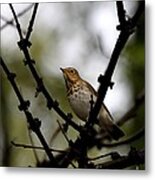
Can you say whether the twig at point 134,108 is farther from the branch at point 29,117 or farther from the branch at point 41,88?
the branch at point 29,117

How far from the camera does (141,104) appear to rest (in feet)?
7.05

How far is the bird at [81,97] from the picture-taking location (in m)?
2.22

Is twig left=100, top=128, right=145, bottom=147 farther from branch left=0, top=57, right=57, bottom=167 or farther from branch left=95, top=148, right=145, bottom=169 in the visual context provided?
branch left=0, top=57, right=57, bottom=167

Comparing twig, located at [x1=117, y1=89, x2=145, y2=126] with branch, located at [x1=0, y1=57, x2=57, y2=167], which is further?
branch, located at [x1=0, y1=57, x2=57, y2=167]

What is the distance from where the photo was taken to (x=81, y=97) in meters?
2.23

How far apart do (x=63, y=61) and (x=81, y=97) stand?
0.17 metres

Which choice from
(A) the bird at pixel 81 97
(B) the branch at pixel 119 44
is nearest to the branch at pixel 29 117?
(A) the bird at pixel 81 97

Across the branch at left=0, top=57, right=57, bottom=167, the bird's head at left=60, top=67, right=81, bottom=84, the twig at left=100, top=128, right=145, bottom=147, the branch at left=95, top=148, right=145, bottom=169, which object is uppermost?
the bird's head at left=60, top=67, right=81, bottom=84

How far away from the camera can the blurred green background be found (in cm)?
217

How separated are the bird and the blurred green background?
0.02m

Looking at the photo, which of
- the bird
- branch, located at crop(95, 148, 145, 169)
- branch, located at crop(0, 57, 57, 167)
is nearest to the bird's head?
the bird

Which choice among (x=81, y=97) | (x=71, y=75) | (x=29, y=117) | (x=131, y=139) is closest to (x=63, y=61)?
(x=71, y=75)

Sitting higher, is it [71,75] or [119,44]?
[119,44]

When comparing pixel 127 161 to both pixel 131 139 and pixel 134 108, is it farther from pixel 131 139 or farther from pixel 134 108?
pixel 134 108
